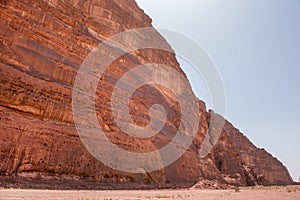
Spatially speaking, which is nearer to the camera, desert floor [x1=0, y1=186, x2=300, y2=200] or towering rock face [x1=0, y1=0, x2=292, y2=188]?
desert floor [x1=0, y1=186, x2=300, y2=200]

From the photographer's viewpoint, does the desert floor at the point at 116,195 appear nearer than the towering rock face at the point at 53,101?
Yes

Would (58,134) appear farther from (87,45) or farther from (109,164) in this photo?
(87,45)

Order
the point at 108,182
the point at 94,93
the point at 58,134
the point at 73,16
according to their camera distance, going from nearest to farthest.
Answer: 1. the point at 58,134
2. the point at 108,182
3. the point at 94,93
4. the point at 73,16

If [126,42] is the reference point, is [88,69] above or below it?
below

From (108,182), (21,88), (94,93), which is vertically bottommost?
(108,182)

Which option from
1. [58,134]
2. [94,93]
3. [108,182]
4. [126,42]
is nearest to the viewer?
[58,134]

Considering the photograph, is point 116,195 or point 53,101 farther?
point 53,101

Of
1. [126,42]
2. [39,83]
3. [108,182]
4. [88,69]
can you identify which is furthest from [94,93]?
[126,42]

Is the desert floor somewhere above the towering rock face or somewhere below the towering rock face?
below

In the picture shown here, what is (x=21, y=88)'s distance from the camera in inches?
829

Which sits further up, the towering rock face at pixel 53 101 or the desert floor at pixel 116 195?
the towering rock face at pixel 53 101

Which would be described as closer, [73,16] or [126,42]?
[73,16]

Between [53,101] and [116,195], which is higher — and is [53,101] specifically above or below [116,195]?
above

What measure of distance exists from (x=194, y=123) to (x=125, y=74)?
2745 cm
